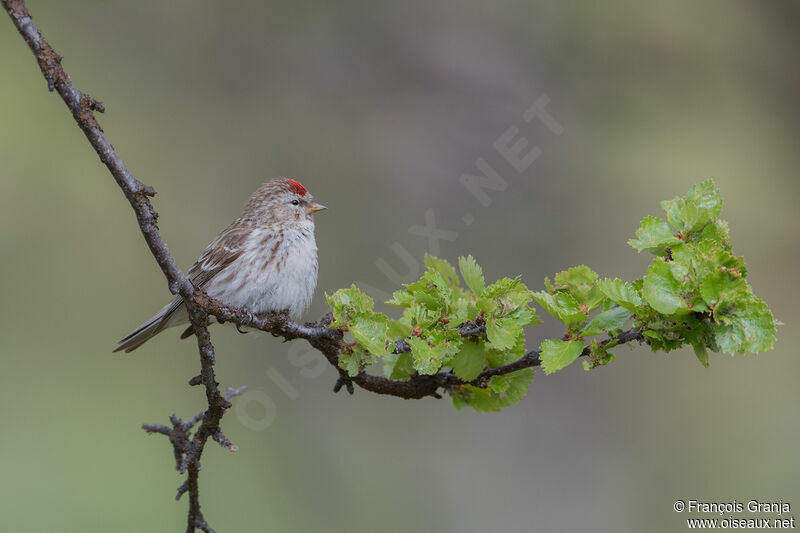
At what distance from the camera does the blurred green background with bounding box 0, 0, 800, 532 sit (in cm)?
702

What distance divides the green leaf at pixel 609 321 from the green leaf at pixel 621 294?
10cm

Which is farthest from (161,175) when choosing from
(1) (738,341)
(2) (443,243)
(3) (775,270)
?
(1) (738,341)

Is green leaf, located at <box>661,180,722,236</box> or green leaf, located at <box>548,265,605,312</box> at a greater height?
green leaf, located at <box>661,180,722,236</box>

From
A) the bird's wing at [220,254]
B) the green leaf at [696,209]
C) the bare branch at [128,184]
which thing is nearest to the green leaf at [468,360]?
Result: the green leaf at [696,209]

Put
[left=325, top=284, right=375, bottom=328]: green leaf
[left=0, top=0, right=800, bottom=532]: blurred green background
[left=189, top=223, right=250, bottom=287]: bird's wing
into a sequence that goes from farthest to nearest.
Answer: [left=0, top=0, right=800, bottom=532]: blurred green background, [left=189, top=223, right=250, bottom=287]: bird's wing, [left=325, top=284, right=375, bottom=328]: green leaf

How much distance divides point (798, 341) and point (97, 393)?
6.26 metres

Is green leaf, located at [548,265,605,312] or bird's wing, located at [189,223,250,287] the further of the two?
bird's wing, located at [189,223,250,287]

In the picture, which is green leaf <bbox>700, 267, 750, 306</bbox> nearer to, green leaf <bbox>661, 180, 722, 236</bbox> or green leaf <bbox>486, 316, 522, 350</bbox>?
green leaf <bbox>661, 180, 722, 236</bbox>

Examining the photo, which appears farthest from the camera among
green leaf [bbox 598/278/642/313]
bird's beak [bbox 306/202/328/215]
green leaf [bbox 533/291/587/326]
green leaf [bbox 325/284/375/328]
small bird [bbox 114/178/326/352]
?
bird's beak [bbox 306/202/328/215]

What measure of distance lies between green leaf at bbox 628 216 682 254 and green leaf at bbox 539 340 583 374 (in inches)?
13.1

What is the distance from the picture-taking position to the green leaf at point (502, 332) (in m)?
2.28

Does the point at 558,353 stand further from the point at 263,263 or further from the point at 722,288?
the point at 263,263

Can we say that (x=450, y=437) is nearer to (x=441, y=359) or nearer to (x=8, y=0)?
(x=441, y=359)

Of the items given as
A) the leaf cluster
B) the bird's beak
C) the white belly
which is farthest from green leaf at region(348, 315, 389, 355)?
the bird's beak
